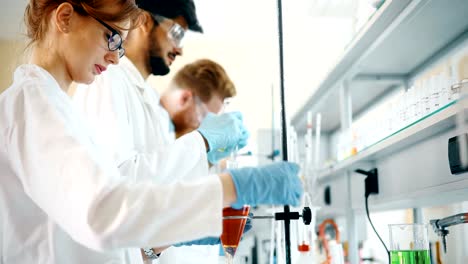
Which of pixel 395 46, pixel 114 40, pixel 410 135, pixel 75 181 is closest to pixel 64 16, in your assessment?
pixel 114 40

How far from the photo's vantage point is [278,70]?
114 cm

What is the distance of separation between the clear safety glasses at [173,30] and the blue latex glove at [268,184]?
1192 mm

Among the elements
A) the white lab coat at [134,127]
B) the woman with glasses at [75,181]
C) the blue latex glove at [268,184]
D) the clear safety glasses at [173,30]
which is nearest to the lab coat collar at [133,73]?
the white lab coat at [134,127]

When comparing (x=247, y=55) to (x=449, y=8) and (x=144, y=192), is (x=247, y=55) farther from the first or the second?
(x=144, y=192)

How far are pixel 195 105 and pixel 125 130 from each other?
108 cm

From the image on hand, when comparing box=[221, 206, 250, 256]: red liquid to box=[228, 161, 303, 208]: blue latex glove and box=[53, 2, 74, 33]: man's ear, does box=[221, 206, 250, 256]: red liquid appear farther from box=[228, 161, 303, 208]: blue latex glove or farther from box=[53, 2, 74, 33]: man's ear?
box=[53, 2, 74, 33]: man's ear

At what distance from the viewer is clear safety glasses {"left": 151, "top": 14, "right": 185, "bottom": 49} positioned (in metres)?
1.89

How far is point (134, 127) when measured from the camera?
65.4 inches

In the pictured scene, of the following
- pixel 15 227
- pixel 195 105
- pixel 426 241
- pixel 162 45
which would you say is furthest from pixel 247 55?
pixel 15 227

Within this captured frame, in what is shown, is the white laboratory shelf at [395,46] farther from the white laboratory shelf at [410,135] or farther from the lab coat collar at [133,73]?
the lab coat collar at [133,73]

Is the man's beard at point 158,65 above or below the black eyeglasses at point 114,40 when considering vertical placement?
above

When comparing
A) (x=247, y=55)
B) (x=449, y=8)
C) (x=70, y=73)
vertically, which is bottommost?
(x=70, y=73)

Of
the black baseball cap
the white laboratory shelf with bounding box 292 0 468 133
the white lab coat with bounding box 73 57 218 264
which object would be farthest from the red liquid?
the black baseball cap

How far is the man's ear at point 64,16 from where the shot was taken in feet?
3.34
